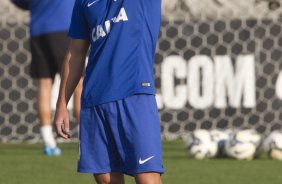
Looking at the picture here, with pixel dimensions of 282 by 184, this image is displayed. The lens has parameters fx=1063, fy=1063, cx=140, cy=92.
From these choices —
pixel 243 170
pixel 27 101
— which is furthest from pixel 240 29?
pixel 243 170

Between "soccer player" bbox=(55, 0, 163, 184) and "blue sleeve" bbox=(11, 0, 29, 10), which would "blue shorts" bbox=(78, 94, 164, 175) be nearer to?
"soccer player" bbox=(55, 0, 163, 184)

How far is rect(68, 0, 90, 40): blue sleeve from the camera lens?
4691 mm

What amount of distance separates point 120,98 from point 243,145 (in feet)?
13.2

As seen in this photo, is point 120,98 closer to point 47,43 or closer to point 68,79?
point 68,79

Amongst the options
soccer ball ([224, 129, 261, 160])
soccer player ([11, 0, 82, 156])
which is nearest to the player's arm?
soccer ball ([224, 129, 261, 160])

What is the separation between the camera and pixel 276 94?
10484 mm

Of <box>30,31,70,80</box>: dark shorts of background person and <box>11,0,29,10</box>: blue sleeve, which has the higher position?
<box>11,0,29,10</box>: blue sleeve

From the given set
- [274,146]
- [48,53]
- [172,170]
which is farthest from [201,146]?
[48,53]

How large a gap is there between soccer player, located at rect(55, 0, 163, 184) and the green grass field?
2270 mm

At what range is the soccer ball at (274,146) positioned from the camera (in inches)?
332

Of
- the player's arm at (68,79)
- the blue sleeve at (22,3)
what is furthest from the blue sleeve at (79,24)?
the blue sleeve at (22,3)

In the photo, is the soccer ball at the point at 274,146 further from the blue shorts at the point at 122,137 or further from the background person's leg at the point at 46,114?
the blue shorts at the point at 122,137

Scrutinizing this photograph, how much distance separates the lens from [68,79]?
4.70 metres

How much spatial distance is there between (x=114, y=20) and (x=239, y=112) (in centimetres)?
607
